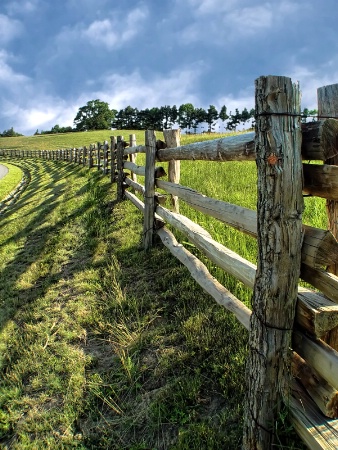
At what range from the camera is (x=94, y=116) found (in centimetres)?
10306

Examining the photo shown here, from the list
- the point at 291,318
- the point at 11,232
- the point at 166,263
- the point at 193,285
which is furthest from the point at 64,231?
the point at 291,318

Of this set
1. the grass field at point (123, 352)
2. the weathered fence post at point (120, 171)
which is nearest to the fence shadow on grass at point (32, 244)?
the grass field at point (123, 352)

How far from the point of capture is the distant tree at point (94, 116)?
10153cm

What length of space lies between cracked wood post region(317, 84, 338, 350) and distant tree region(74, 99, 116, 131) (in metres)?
104

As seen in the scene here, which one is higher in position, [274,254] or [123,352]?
[274,254]

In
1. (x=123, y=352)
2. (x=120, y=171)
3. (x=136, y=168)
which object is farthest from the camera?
(x=120, y=171)

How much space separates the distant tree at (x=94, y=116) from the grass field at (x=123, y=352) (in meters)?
101

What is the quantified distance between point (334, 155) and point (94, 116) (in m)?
108

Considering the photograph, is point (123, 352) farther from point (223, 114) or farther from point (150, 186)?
point (223, 114)

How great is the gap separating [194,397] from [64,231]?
5.49m

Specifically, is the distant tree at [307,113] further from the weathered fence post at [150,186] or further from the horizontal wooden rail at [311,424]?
the weathered fence post at [150,186]

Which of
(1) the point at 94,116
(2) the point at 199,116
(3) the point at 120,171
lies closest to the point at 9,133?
(1) the point at 94,116

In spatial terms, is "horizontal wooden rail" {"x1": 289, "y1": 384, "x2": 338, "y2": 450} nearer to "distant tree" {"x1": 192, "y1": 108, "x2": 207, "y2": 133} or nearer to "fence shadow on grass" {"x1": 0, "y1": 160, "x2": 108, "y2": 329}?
"fence shadow on grass" {"x1": 0, "y1": 160, "x2": 108, "y2": 329}

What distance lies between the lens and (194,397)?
2.75 metres
